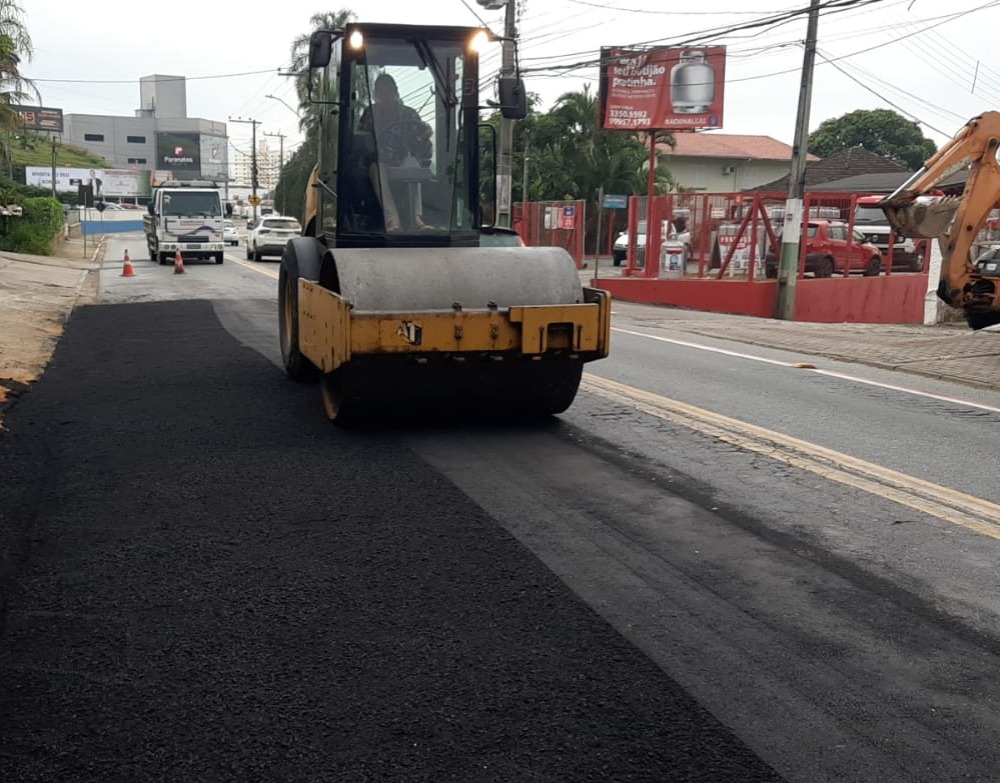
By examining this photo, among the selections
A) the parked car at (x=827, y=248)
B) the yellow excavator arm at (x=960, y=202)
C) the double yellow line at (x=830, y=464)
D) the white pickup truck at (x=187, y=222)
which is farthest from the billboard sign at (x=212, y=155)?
the double yellow line at (x=830, y=464)

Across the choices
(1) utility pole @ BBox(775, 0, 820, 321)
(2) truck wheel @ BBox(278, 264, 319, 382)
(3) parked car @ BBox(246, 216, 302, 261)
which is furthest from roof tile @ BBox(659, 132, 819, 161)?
(2) truck wheel @ BBox(278, 264, 319, 382)

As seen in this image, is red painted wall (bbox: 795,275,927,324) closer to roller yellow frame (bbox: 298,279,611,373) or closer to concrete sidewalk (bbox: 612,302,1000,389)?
concrete sidewalk (bbox: 612,302,1000,389)

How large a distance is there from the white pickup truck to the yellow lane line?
26.3 meters

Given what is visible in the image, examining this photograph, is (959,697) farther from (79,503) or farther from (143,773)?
(79,503)

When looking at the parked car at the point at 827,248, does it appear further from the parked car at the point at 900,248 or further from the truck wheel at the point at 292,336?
the truck wheel at the point at 292,336

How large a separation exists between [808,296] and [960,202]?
9444 millimetres

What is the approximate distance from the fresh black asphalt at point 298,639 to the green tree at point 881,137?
275ft

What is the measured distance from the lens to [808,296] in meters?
23.0

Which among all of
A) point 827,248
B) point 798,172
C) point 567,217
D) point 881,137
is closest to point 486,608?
point 798,172

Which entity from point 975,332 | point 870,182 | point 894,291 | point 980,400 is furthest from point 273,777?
point 870,182

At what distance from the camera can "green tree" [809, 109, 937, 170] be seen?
8400cm

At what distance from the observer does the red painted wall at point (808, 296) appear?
22.8 m

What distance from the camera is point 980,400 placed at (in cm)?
1013

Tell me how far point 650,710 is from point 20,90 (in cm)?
3601
